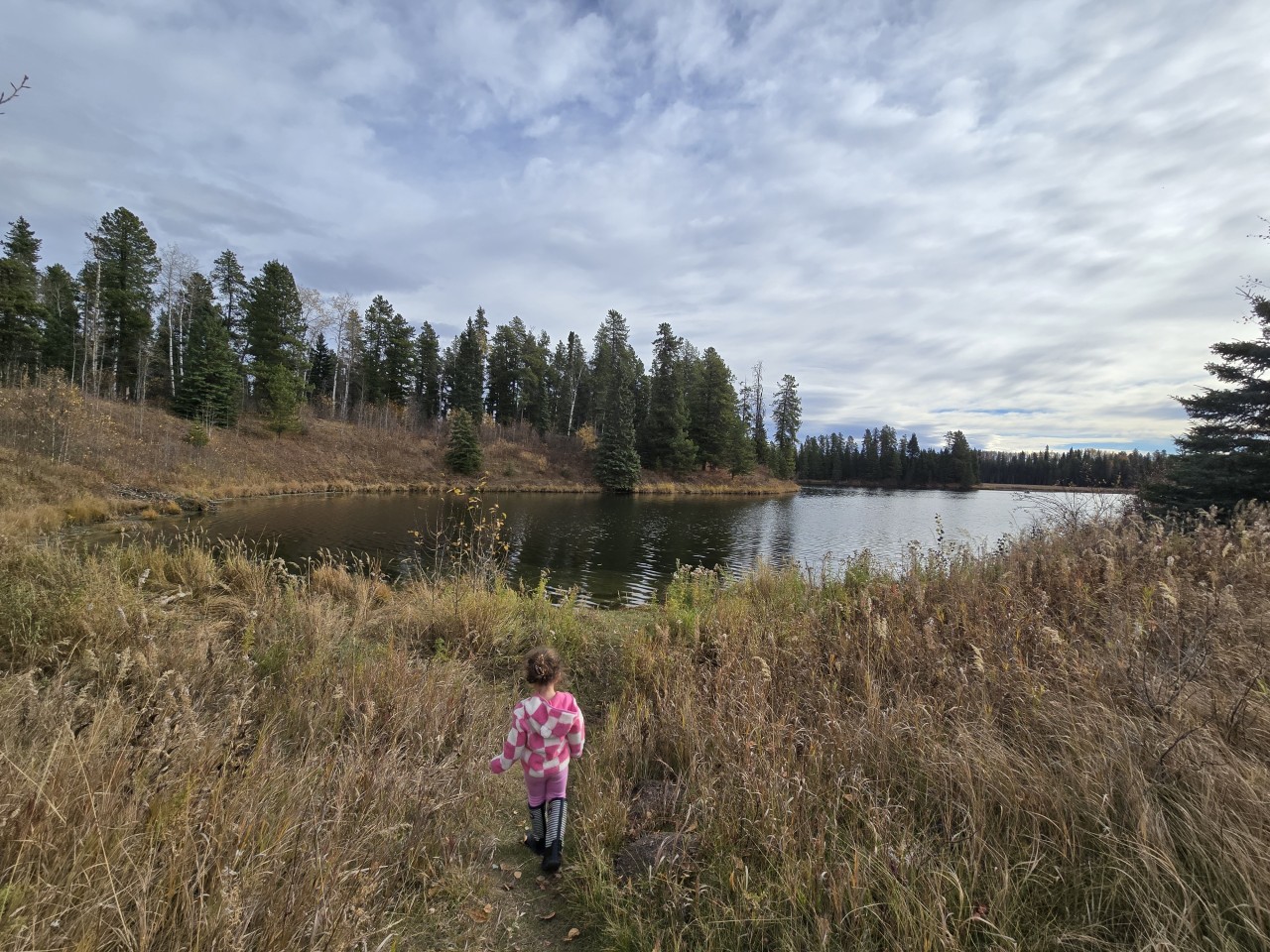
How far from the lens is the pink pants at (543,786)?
288 cm

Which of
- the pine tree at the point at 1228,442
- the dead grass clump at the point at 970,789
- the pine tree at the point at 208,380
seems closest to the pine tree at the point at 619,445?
the pine tree at the point at 208,380

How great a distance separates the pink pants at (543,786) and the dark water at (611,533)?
5342mm

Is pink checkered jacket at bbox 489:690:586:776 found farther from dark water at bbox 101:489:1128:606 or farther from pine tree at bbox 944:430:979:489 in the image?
pine tree at bbox 944:430:979:489

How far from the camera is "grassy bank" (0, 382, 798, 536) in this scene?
1819 cm

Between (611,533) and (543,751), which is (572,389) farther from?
(543,751)

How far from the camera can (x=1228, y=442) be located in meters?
12.1

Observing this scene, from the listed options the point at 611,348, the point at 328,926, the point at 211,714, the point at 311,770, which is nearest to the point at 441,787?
the point at 311,770

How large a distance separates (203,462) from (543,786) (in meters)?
34.0

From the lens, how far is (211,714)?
2850mm

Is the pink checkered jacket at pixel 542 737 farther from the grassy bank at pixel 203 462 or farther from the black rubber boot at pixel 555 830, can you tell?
the grassy bank at pixel 203 462

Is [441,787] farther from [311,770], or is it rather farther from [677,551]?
[677,551]

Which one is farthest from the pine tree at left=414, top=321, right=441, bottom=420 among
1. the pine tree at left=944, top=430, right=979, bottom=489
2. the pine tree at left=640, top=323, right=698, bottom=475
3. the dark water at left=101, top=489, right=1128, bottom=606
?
the pine tree at left=944, top=430, right=979, bottom=489

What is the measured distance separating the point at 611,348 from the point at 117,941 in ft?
191

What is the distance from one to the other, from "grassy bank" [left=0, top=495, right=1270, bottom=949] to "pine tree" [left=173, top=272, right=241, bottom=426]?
3865 cm
